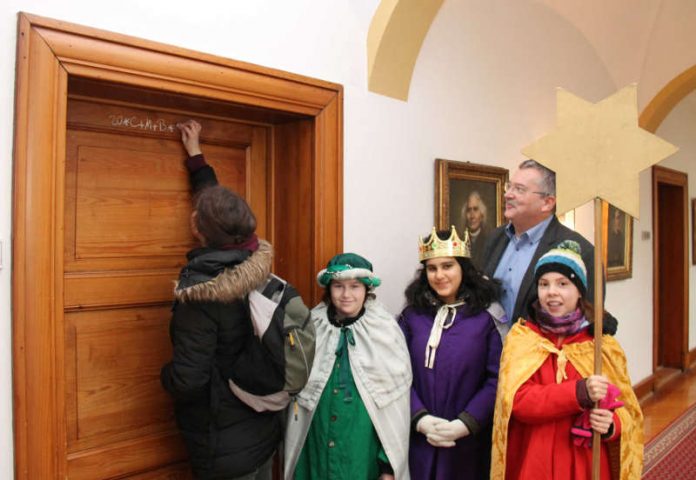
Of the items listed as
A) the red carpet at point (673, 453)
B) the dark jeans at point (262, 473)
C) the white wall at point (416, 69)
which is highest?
the white wall at point (416, 69)

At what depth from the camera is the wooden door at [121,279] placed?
2029 millimetres

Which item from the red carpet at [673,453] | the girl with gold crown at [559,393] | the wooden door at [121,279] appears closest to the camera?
the girl with gold crown at [559,393]

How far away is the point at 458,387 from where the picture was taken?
2227 mm

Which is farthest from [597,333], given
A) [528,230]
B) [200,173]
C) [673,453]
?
[673,453]

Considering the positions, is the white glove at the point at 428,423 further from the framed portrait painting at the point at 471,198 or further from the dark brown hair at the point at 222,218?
the framed portrait painting at the point at 471,198

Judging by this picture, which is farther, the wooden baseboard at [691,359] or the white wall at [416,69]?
the wooden baseboard at [691,359]

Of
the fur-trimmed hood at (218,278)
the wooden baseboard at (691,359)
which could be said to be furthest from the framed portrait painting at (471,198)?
the wooden baseboard at (691,359)

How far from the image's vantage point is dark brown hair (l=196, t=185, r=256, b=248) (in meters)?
1.80

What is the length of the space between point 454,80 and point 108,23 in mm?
1966

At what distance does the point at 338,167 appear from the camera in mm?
2498

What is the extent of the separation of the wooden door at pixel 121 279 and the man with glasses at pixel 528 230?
1355 millimetres

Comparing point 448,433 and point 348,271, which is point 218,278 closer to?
point 348,271

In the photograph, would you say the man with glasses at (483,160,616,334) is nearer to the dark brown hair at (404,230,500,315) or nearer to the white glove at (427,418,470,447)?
the dark brown hair at (404,230,500,315)

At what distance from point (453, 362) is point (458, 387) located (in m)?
0.10
